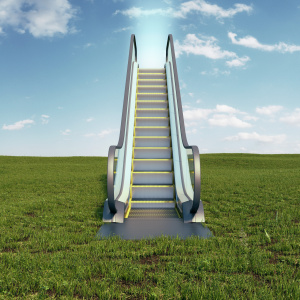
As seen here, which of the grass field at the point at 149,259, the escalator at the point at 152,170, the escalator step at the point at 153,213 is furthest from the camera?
the escalator step at the point at 153,213

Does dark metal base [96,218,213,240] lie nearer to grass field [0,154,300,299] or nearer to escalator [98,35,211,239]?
escalator [98,35,211,239]

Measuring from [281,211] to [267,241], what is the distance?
2.74 meters

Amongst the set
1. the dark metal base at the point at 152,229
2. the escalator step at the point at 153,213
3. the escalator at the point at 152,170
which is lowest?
the escalator step at the point at 153,213

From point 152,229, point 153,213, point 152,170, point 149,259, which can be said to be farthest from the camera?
point 152,170

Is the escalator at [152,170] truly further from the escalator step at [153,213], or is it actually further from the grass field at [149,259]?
the grass field at [149,259]

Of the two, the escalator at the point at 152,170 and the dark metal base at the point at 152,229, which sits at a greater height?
the escalator at the point at 152,170

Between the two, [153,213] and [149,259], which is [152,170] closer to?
[153,213]

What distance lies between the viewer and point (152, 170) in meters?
8.98

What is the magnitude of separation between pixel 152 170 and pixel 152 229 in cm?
349

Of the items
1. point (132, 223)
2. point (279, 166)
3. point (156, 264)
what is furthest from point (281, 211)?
point (279, 166)

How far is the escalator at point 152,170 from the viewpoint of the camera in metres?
5.83

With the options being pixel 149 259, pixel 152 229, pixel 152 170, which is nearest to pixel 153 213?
pixel 152 229

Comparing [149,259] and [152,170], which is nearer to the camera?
[149,259]

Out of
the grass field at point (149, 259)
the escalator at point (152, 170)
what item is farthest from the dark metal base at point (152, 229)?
the grass field at point (149, 259)
